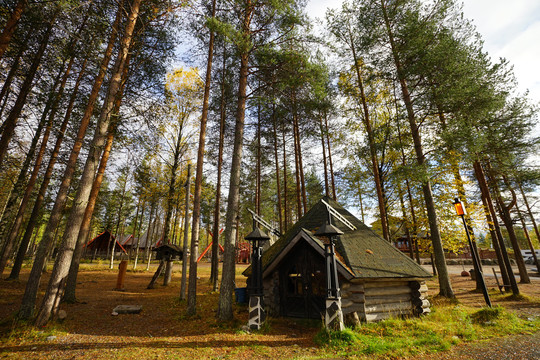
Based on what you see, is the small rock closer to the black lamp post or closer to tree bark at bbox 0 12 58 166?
the black lamp post

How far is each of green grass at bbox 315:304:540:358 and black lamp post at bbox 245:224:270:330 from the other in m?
1.89

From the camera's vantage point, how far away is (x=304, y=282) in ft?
26.8

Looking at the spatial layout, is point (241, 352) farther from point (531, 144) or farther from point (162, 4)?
point (531, 144)

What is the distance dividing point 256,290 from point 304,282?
1.77 m

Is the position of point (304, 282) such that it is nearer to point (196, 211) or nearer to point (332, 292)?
point (332, 292)

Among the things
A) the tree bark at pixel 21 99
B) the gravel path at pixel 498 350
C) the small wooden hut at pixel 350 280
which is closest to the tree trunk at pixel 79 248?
the tree bark at pixel 21 99

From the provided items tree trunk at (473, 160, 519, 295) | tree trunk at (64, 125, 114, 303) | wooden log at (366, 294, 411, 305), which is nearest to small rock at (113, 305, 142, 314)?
tree trunk at (64, 125, 114, 303)

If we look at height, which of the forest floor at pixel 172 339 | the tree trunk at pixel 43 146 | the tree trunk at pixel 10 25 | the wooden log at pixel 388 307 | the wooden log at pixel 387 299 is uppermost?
the tree trunk at pixel 10 25

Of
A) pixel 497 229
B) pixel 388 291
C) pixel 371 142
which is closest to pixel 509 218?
pixel 497 229

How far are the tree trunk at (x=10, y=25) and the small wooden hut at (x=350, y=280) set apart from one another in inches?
444

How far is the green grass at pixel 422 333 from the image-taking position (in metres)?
5.43

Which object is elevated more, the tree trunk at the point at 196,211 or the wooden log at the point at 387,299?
the tree trunk at the point at 196,211

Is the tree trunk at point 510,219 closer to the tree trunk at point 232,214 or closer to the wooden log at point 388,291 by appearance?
the wooden log at point 388,291

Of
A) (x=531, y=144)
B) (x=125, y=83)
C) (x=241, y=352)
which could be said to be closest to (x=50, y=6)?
(x=125, y=83)
